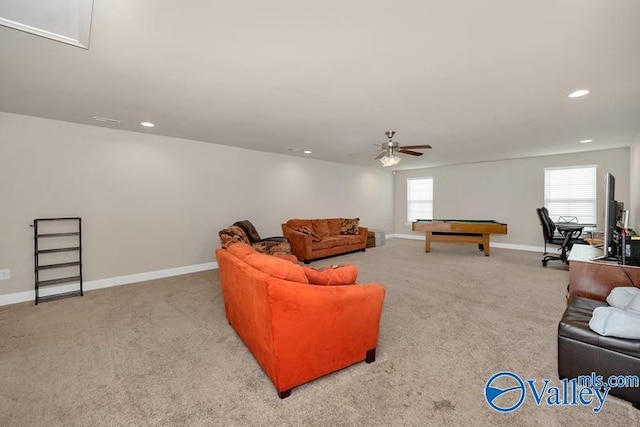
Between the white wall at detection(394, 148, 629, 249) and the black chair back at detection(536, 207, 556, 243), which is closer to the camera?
the black chair back at detection(536, 207, 556, 243)

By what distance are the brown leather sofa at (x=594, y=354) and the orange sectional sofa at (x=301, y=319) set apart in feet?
4.02

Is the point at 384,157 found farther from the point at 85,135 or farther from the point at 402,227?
the point at 402,227

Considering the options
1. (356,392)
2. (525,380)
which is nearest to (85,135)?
(356,392)

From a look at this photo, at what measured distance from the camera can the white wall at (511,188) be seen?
5.74 m

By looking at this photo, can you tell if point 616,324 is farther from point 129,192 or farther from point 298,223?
point 129,192

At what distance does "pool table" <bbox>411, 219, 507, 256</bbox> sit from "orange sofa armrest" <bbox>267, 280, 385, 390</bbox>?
481cm

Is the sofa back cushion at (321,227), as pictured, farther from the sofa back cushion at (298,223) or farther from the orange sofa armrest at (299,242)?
the orange sofa armrest at (299,242)

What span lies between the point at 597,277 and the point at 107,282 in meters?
5.96

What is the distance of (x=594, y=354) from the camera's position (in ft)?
5.57

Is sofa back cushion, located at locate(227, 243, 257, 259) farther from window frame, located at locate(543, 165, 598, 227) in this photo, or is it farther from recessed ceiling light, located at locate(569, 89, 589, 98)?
window frame, located at locate(543, 165, 598, 227)

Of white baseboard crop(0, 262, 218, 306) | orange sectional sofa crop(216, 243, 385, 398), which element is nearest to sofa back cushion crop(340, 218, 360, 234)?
white baseboard crop(0, 262, 218, 306)

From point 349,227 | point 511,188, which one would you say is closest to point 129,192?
point 349,227

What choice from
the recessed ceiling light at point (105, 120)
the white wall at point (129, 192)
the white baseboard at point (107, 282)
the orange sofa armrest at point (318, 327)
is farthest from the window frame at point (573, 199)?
the recessed ceiling light at point (105, 120)

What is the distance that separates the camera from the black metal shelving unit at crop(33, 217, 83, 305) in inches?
141
